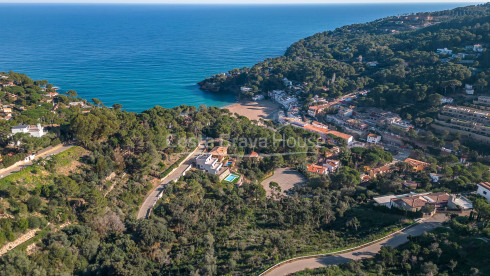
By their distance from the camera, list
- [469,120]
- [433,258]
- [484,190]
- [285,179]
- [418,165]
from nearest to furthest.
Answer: [433,258] → [484,190] → [285,179] → [418,165] → [469,120]

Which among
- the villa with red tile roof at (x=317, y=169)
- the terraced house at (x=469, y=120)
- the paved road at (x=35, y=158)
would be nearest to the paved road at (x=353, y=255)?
the villa with red tile roof at (x=317, y=169)

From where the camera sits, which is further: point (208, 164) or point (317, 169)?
point (317, 169)

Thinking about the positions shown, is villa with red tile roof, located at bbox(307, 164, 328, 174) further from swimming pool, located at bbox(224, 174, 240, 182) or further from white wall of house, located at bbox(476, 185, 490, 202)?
white wall of house, located at bbox(476, 185, 490, 202)

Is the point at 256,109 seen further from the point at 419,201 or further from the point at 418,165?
the point at 419,201

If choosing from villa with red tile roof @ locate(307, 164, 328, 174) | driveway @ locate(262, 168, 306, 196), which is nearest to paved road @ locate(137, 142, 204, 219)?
driveway @ locate(262, 168, 306, 196)

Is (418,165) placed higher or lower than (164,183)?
lower

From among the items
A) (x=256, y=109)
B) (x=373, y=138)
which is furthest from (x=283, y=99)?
(x=373, y=138)
